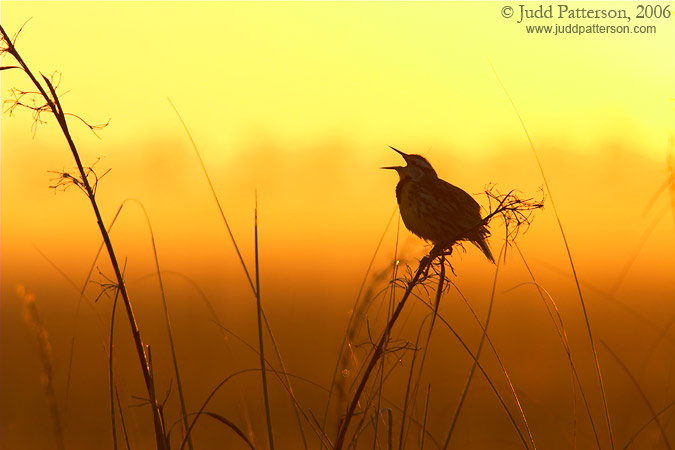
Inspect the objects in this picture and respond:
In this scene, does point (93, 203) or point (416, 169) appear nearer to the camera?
point (93, 203)

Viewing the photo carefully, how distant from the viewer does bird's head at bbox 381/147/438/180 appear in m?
5.73

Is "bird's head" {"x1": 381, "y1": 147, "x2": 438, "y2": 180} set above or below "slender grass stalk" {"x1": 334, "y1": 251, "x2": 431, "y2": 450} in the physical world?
above

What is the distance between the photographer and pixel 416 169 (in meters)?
5.84

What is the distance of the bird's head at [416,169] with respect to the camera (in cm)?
573

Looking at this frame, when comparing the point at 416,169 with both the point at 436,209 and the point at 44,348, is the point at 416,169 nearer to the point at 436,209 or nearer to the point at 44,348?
the point at 436,209

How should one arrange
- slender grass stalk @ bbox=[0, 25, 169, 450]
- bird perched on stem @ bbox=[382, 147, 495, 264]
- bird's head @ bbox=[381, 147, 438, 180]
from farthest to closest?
bird's head @ bbox=[381, 147, 438, 180] < bird perched on stem @ bbox=[382, 147, 495, 264] < slender grass stalk @ bbox=[0, 25, 169, 450]

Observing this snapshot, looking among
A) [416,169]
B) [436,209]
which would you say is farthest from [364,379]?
[416,169]

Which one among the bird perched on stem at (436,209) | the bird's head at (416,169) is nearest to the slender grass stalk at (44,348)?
the bird perched on stem at (436,209)

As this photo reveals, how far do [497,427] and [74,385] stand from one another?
7.52 meters

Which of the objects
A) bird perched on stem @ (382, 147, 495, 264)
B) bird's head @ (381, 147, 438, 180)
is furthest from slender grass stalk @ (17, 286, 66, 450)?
bird's head @ (381, 147, 438, 180)

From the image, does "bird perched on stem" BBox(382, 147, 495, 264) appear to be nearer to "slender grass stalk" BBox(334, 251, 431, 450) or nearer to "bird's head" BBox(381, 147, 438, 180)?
"bird's head" BBox(381, 147, 438, 180)

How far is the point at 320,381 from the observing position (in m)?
14.4

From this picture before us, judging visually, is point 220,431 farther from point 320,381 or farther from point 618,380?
point 618,380

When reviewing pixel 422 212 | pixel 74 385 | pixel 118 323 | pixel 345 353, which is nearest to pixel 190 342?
pixel 118 323
